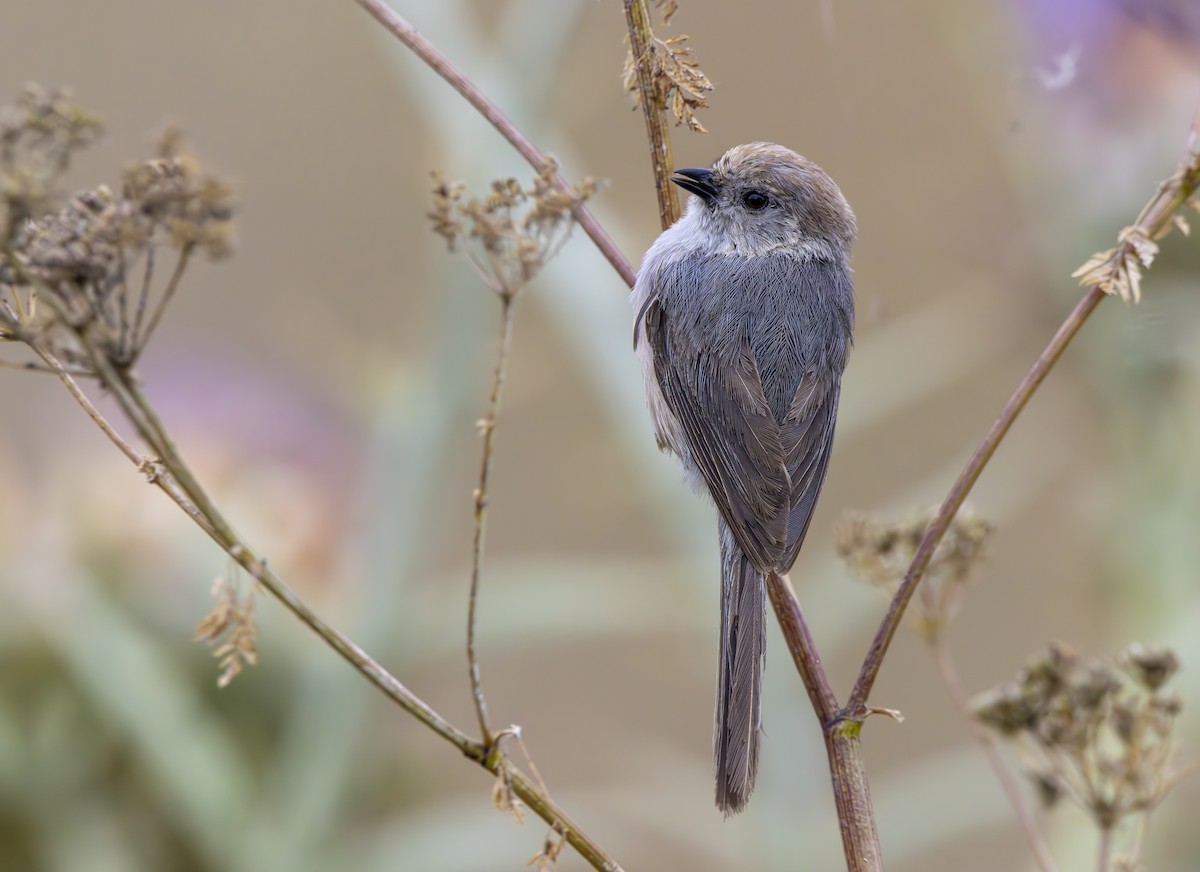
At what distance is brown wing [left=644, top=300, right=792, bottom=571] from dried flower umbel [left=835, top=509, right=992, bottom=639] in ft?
0.15

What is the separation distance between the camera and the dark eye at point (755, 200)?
0.95 metres

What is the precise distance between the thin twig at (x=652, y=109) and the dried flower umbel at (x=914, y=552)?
0.79 feet

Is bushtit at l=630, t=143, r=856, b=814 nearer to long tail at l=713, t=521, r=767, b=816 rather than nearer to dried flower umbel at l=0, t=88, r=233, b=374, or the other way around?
long tail at l=713, t=521, r=767, b=816

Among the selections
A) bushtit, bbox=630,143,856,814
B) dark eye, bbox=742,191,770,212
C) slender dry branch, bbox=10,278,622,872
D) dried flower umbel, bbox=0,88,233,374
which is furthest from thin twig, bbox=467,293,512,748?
dark eye, bbox=742,191,770,212

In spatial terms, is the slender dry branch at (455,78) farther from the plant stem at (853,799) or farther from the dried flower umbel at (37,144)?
the plant stem at (853,799)

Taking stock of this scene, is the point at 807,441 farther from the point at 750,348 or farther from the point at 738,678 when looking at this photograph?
the point at 738,678

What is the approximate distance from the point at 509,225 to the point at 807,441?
38 centimetres

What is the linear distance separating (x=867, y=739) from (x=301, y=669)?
32.6 inches

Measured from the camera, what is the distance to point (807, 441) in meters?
0.82

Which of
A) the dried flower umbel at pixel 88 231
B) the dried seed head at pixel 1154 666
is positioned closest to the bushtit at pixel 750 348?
the dried seed head at pixel 1154 666

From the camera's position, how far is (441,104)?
4.52 feet

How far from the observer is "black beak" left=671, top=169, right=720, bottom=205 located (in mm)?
919

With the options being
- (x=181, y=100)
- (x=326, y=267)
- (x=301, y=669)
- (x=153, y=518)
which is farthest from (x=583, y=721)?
(x=181, y=100)

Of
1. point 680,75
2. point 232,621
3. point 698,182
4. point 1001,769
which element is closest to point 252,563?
point 232,621
